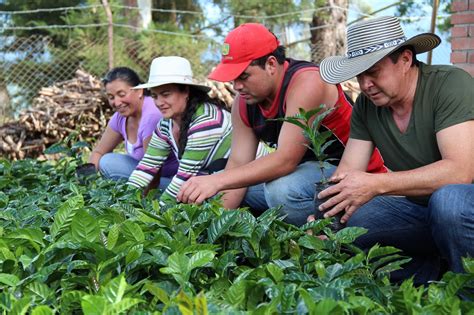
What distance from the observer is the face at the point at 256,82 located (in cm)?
324

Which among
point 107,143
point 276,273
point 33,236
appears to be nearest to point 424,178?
point 276,273

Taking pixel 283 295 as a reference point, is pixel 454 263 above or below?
below

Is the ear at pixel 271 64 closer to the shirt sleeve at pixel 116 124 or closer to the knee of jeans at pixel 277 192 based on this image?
the knee of jeans at pixel 277 192

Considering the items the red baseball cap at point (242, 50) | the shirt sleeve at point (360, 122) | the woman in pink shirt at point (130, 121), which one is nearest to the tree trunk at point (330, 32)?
the woman in pink shirt at point (130, 121)

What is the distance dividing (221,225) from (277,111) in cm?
135

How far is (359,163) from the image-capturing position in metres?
2.93

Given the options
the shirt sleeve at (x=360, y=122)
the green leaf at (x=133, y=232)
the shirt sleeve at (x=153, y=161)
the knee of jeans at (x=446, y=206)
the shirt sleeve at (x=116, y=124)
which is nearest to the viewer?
the green leaf at (x=133, y=232)

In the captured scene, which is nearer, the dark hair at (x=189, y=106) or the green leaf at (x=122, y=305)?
the green leaf at (x=122, y=305)

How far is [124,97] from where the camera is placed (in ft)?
15.0

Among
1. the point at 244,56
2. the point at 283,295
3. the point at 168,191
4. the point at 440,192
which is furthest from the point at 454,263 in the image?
the point at 168,191

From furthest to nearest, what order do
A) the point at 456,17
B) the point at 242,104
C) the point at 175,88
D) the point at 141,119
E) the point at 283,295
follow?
the point at 456,17 → the point at 141,119 → the point at 175,88 → the point at 242,104 → the point at 283,295

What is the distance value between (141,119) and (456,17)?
238cm

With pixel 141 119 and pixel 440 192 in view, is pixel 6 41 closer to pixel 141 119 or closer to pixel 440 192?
pixel 141 119

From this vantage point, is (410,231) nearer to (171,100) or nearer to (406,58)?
(406,58)
